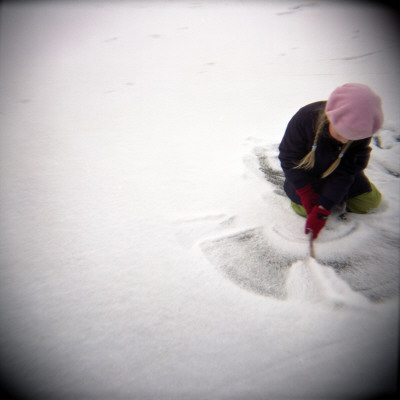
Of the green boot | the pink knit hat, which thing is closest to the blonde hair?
the pink knit hat

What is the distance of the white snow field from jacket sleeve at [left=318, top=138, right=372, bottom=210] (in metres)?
0.18

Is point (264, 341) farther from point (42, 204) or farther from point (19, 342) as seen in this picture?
point (42, 204)

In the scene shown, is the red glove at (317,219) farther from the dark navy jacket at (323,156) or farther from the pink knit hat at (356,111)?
the pink knit hat at (356,111)

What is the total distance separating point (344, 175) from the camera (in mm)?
900

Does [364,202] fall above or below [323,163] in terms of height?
below

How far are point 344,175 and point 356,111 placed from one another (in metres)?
0.31

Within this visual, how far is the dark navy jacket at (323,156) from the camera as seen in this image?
86cm

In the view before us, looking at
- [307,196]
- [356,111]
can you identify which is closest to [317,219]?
[307,196]

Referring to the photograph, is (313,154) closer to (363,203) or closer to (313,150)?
(313,150)

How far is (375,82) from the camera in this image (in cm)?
183

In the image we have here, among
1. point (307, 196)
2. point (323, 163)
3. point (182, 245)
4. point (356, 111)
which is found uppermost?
point (356, 111)

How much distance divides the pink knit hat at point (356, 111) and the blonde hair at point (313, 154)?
11cm

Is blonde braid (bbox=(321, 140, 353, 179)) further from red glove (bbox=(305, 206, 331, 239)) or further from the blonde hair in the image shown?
red glove (bbox=(305, 206, 331, 239))

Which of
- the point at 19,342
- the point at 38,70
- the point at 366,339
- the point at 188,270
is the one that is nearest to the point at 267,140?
the point at 188,270
